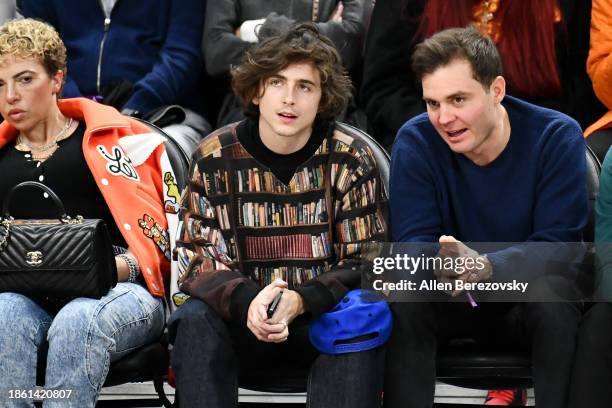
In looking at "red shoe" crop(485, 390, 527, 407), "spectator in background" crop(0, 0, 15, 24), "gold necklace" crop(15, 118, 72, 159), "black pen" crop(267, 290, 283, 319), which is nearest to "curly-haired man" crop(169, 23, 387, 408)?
"black pen" crop(267, 290, 283, 319)

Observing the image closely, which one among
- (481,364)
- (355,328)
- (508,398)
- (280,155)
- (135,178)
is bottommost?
(508,398)

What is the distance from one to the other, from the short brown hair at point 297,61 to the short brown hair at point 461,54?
0.24 m

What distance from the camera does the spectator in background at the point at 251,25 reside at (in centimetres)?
381

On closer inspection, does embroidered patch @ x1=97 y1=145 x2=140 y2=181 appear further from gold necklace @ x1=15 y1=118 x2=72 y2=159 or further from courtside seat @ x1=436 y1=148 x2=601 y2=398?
courtside seat @ x1=436 y1=148 x2=601 y2=398

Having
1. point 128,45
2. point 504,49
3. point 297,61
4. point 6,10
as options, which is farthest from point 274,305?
point 6,10

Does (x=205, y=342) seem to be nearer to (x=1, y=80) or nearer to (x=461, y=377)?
(x=461, y=377)

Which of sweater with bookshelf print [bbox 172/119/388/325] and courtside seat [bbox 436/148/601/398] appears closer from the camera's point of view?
courtside seat [bbox 436/148/601/398]

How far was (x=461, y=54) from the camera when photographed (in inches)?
111

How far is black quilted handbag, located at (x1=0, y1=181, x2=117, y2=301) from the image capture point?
2869 mm

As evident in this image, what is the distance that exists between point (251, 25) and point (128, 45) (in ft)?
1.60

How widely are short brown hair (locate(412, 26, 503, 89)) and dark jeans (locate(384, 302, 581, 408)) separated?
61 centimetres

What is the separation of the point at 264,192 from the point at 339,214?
214mm

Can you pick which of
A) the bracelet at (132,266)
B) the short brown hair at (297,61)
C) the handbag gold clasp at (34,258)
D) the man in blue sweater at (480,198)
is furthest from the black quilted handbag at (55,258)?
the man in blue sweater at (480,198)

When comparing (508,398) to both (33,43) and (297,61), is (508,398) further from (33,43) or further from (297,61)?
(33,43)
